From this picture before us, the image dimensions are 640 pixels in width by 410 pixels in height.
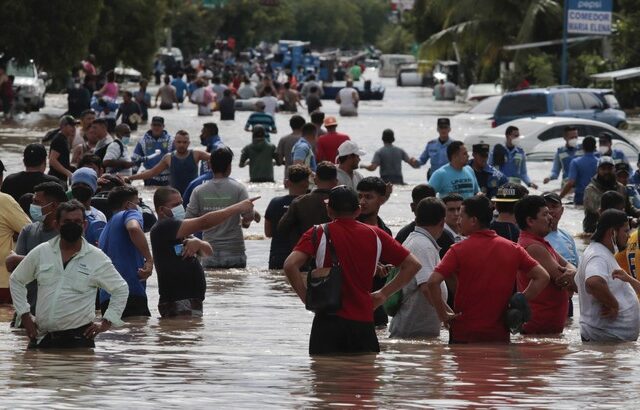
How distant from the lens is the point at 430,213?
11141 millimetres

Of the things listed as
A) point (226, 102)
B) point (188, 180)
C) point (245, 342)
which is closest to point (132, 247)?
point (245, 342)

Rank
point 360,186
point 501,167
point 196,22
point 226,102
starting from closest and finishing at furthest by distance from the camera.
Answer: point 360,186 < point 501,167 < point 226,102 < point 196,22

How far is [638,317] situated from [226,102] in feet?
126

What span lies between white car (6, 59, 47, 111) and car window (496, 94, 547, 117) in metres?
14.9

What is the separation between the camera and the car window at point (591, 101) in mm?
40688

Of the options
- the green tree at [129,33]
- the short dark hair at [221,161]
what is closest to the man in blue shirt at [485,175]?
the short dark hair at [221,161]

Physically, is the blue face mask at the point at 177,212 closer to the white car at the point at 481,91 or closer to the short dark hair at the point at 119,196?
the short dark hair at the point at 119,196

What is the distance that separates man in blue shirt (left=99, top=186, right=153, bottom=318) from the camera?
12445 mm

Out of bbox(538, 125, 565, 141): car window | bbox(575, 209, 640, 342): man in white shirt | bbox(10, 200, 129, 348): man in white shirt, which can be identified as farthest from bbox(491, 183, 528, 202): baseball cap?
bbox(538, 125, 565, 141): car window

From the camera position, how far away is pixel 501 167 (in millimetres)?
22719

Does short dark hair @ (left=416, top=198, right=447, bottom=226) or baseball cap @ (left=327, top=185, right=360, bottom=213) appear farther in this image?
short dark hair @ (left=416, top=198, right=447, bottom=226)

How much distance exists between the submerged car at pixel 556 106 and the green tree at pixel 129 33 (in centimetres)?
1907

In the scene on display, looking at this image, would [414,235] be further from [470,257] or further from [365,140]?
[365,140]

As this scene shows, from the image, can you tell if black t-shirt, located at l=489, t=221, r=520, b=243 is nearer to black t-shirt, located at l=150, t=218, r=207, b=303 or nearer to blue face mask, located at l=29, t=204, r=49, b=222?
black t-shirt, located at l=150, t=218, r=207, b=303
